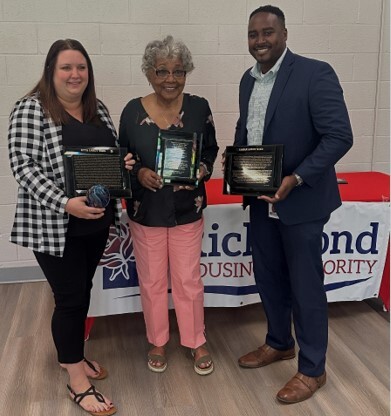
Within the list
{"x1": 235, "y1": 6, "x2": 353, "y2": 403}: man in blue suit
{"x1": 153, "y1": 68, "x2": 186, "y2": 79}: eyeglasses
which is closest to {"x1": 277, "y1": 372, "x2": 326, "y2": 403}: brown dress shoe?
{"x1": 235, "y1": 6, "x2": 353, "y2": 403}: man in blue suit

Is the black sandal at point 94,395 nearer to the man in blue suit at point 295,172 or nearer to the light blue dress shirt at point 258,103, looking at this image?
the man in blue suit at point 295,172

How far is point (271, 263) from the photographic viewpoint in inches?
87.3

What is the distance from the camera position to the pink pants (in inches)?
87.6

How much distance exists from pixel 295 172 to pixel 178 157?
1.62 ft

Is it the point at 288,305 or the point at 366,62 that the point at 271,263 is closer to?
the point at 288,305

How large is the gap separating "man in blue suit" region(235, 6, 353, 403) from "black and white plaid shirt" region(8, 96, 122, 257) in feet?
2.60

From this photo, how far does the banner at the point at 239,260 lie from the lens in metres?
2.55

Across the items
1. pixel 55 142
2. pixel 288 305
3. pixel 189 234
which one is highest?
pixel 55 142

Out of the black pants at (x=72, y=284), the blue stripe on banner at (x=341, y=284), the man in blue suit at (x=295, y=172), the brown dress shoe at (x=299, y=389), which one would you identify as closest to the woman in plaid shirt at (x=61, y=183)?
the black pants at (x=72, y=284)

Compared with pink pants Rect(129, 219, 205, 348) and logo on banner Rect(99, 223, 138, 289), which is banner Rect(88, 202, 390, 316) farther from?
pink pants Rect(129, 219, 205, 348)

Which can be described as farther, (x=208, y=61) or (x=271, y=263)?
(x=208, y=61)

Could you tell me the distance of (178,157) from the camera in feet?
6.76

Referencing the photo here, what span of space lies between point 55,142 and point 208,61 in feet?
5.32

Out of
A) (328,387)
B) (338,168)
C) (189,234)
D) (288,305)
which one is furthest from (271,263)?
(338,168)
